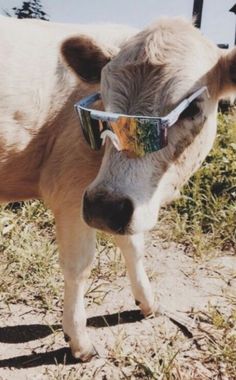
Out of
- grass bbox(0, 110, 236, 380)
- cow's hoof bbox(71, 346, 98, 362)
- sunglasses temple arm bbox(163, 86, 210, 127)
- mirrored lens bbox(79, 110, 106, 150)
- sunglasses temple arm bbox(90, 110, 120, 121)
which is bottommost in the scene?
cow's hoof bbox(71, 346, 98, 362)

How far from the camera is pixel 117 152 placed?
6.34 ft

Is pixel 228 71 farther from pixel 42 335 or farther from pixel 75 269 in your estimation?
pixel 42 335

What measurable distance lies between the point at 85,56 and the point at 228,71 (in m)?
0.70

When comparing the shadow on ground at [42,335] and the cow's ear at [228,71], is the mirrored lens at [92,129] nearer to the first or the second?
the cow's ear at [228,71]

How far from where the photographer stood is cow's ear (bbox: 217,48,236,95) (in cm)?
213

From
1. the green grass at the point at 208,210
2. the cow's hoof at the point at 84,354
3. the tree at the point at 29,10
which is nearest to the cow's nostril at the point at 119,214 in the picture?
the cow's hoof at the point at 84,354

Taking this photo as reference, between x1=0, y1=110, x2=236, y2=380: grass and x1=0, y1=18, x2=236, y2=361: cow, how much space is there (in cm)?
32

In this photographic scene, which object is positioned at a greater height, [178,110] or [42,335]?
[178,110]

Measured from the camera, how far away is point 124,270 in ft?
11.7

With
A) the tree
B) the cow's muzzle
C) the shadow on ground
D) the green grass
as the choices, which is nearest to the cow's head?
the cow's muzzle

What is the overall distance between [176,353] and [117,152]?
3.98 feet

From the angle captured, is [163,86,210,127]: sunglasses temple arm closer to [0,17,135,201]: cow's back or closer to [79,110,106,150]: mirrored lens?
[79,110,106,150]: mirrored lens

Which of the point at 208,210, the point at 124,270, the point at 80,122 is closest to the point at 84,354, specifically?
the point at 124,270

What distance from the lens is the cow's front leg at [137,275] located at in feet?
10.2
